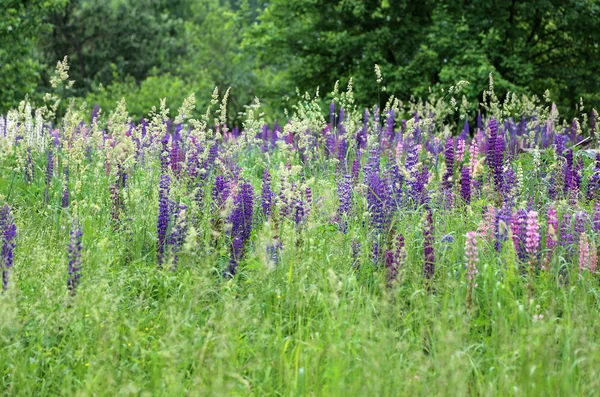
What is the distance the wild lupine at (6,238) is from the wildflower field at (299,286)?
13 mm

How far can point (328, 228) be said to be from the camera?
4.98 meters

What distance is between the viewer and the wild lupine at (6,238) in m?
3.94

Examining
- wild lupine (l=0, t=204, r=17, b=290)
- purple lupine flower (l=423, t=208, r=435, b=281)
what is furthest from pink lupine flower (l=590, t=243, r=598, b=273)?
wild lupine (l=0, t=204, r=17, b=290)

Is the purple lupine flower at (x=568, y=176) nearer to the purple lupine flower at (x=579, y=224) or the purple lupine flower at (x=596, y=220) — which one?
the purple lupine flower at (x=596, y=220)

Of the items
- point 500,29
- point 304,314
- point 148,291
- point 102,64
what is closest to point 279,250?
point 304,314

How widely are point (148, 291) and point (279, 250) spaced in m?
0.85

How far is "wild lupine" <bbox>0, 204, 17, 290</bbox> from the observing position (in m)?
3.94

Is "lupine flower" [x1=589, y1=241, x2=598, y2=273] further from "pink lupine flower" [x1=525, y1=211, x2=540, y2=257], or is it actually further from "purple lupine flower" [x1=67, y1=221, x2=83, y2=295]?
"purple lupine flower" [x1=67, y1=221, x2=83, y2=295]

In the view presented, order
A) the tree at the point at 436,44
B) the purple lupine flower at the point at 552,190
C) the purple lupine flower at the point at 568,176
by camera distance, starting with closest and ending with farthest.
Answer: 1. the purple lupine flower at the point at 568,176
2. the purple lupine flower at the point at 552,190
3. the tree at the point at 436,44

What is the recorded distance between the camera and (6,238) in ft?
13.6

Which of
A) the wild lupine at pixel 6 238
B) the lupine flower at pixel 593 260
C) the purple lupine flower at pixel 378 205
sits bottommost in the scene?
the lupine flower at pixel 593 260

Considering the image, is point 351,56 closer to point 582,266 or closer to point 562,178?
point 562,178

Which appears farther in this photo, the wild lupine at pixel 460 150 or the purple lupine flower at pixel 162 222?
the wild lupine at pixel 460 150

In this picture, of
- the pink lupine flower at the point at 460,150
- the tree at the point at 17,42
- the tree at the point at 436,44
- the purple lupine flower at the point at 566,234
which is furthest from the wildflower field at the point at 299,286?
the tree at the point at 17,42
